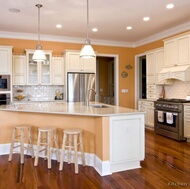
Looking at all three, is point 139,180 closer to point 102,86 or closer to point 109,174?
point 109,174

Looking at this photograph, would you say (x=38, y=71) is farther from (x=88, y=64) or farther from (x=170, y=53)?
(x=170, y=53)

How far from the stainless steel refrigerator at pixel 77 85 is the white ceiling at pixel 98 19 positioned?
127 cm

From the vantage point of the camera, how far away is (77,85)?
6.06m

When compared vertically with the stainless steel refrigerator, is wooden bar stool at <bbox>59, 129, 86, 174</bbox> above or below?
below

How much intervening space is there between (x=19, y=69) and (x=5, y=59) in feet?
1.73

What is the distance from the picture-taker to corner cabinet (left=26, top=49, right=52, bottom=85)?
585 centimetres

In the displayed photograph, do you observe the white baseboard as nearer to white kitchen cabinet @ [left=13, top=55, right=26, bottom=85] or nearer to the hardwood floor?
the hardwood floor

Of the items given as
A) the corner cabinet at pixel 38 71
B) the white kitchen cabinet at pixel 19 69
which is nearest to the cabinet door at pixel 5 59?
the white kitchen cabinet at pixel 19 69

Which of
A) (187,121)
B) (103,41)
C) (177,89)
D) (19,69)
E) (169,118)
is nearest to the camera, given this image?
(187,121)

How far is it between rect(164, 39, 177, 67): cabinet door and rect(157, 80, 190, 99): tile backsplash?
61cm

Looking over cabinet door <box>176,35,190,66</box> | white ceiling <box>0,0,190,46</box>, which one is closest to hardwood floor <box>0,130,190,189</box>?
cabinet door <box>176,35,190,66</box>

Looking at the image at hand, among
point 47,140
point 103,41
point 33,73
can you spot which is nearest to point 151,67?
point 103,41

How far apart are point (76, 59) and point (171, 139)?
11.5ft

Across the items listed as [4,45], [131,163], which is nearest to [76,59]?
[4,45]
